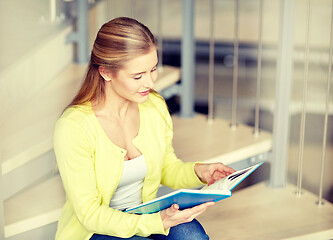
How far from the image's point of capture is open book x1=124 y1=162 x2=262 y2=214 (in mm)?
1322

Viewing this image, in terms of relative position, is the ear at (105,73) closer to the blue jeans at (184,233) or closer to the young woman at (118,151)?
the young woman at (118,151)

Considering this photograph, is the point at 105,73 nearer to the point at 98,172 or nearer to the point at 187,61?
the point at 98,172

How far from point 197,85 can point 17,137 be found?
351cm

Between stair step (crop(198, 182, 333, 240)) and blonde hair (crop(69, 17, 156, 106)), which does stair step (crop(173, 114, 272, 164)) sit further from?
blonde hair (crop(69, 17, 156, 106))

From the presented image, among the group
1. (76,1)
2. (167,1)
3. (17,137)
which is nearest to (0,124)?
(17,137)

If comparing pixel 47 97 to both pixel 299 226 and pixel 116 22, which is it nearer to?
pixel 116 22

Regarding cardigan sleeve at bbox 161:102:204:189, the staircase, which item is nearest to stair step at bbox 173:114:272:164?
the staircase

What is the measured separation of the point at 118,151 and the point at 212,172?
0.31 metres

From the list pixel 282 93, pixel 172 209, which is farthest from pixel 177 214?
pixel 282 93

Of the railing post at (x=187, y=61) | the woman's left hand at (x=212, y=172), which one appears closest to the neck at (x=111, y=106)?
the woman's left hand at (x=212, y=172)

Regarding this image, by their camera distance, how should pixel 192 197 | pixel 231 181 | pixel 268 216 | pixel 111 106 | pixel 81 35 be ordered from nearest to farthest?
1. pixel 192 197
2. pixel 231 181
3. pixel 111 106
4. pixel 268 216
5. pixel 81 35

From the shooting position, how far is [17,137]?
1.99 metres

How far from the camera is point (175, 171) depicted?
1.71m

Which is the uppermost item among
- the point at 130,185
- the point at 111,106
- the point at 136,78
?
the point at 136,78
